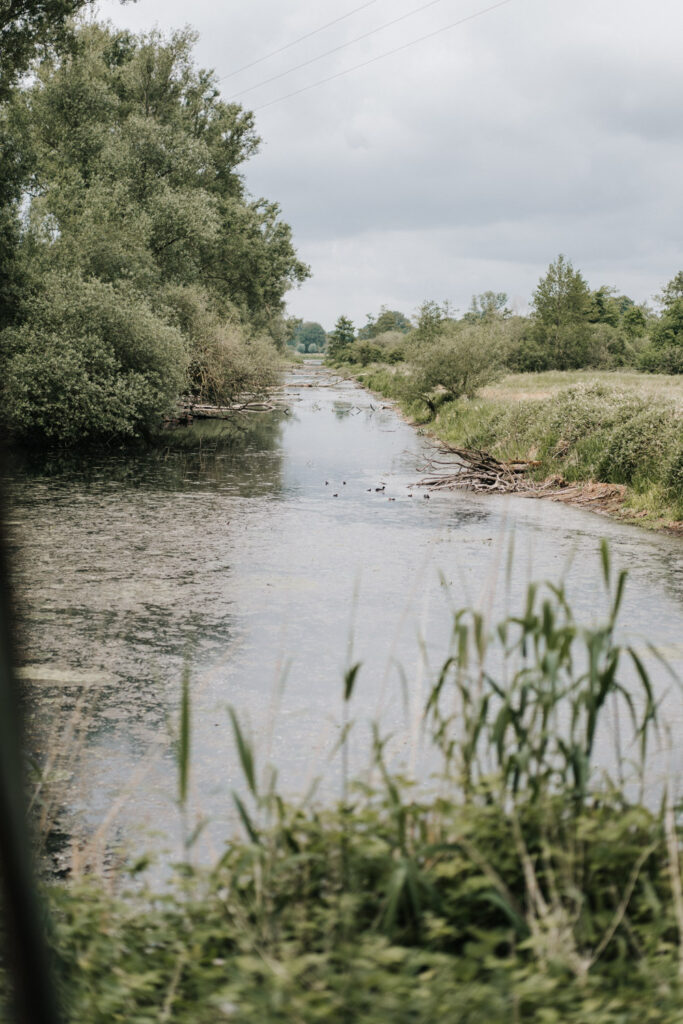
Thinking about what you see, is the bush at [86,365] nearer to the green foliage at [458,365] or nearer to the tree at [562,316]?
the green foliage at [458,365]

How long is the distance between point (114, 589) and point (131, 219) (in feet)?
60.2

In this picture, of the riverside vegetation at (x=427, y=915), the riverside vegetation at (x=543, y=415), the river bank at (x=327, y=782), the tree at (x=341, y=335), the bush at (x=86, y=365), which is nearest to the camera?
the riverside vegetation at (x=427, y=915)

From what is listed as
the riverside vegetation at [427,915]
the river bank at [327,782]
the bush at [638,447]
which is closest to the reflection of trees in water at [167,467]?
the river bank at [327,782]

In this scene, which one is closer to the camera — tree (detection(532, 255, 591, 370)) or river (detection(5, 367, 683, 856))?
river (detection(5, 367, 683, 856))

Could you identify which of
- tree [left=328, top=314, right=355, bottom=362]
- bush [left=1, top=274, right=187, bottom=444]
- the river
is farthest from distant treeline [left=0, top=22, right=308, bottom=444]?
tree [left=328, top=314, right=355, bottom=362]

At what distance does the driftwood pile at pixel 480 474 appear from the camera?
15.3m

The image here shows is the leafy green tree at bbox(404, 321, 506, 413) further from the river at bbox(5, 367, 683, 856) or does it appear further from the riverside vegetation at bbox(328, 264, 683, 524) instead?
the river at bbox(5, 367, 683, 856)

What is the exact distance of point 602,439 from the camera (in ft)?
49.6

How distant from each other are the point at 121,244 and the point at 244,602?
17122mm

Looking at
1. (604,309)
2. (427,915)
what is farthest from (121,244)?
(604,309)

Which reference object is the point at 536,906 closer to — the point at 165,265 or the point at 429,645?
the point at 429,645

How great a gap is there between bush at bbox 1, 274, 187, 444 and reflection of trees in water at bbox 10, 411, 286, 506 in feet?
2.13

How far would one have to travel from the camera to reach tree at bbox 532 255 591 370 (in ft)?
237

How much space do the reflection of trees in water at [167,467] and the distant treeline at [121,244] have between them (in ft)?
2.73
